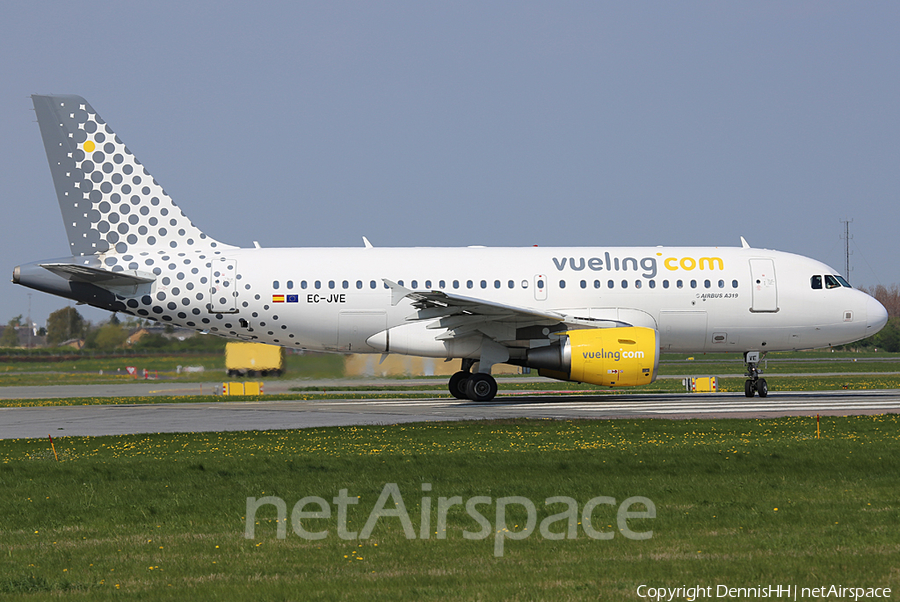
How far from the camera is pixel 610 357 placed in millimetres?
22797

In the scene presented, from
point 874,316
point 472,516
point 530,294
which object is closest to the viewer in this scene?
point 472,516

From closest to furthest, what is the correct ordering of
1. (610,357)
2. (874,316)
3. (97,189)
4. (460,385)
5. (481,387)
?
(610,357) → (481,387) → (97,189) → (460,385) → (874,316)

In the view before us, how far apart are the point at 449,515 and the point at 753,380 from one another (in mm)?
18989

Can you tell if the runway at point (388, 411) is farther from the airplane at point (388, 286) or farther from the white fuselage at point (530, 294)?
the white fuselage at point (530, 294)

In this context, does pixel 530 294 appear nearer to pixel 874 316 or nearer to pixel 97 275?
pixel 874 316

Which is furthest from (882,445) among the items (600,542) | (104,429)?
(104,429)

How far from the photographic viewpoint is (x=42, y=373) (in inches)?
1839

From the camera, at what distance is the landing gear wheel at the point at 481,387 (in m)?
24.8

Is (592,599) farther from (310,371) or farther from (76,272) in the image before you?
(310,371)

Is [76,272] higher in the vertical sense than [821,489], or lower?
higher

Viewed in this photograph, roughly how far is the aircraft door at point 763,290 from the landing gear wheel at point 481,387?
7743 millimetres

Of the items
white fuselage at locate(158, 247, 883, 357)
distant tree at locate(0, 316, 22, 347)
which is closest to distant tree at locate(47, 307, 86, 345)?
distant tree at locate(0, 316, 22, 347)

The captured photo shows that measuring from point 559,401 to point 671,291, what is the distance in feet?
14.4

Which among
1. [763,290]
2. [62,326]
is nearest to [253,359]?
[763,290]
